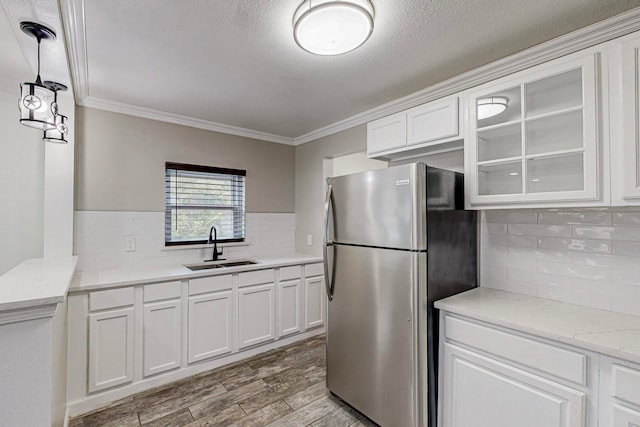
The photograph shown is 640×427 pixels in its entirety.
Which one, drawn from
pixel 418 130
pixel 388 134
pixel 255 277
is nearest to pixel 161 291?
pixel 255 277

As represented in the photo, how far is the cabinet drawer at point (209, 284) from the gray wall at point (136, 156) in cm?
92

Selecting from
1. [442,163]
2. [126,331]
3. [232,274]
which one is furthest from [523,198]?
[126,331]

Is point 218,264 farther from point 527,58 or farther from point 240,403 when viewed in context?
point 527,58

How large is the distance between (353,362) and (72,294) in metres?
2.01

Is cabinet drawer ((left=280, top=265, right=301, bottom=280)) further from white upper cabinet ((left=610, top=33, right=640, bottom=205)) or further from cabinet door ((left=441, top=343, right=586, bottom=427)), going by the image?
white upper cabinet ((left=610, top=33, right=640, bottom=205))

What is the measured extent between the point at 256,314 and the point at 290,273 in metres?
0.54

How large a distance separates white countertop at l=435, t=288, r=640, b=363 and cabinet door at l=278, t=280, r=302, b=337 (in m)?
1.79

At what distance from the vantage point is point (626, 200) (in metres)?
1.36

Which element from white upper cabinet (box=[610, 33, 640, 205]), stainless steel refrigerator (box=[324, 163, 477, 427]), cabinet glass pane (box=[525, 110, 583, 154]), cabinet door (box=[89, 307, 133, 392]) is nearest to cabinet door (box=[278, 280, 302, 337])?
stainless steel refrigerator (box=[324, 163, 477, 427])

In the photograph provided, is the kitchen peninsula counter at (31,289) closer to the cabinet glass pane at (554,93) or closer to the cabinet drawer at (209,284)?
the cabinet drawer at (209,284)

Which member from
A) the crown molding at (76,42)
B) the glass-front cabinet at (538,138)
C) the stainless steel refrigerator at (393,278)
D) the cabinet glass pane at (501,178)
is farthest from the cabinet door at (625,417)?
the crown molding at (76,42)

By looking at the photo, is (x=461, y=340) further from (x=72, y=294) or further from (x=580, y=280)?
(x=72, y=294)

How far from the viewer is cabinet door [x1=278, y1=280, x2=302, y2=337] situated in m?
3.14

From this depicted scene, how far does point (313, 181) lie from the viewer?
3734 millimetres
